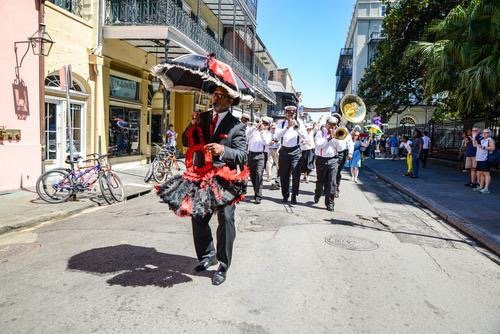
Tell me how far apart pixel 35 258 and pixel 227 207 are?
255 centimetres

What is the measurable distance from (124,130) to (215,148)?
1308 cm

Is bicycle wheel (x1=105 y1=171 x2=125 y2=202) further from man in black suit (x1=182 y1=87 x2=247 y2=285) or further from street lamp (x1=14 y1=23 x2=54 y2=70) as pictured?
man in black suit (x1=182 y1=87 x2=247 y2=285)

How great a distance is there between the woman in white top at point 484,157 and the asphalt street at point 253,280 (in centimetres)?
547

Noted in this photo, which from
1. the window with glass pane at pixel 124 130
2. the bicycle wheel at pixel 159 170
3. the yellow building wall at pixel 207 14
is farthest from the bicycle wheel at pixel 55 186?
the yellow building wall at pixel 207 14

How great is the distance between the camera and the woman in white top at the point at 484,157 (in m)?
11.6

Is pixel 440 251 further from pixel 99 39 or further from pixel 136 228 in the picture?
pixel 99 39

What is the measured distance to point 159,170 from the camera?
12.5 metres

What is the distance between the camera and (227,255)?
4242 mm

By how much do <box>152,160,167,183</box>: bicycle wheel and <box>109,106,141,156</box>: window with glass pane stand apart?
9.61ft

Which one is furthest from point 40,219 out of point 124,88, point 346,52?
point 346,52

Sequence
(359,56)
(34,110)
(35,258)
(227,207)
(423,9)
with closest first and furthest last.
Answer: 1. (227,207)
2. (35,258)
3. (34,110)
4. (423,9)
5. (359,56)

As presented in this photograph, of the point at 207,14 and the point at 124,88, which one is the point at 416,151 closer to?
the point at 124,88

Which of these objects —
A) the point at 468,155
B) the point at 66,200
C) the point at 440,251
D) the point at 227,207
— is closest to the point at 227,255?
the point at 227,207

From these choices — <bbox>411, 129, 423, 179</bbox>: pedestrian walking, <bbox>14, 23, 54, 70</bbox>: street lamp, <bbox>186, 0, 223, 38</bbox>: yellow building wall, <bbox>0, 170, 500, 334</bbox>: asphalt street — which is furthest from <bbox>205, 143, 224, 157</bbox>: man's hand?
<bbox>186, 0, 223, 38</bbox>: yellow building wall
